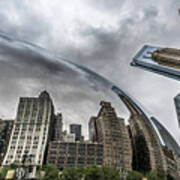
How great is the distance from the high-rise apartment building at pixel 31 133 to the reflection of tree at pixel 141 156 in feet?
2.02

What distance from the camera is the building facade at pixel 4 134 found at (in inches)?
37.0

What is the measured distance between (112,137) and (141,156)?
0.82 feet

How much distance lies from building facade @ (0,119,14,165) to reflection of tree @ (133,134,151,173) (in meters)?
0.82

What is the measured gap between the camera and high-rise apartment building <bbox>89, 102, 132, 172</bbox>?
3.51 ft

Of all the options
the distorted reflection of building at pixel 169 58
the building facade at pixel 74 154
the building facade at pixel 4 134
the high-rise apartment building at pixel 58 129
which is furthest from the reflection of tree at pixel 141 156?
the distorted reflection of building at pixel 169 58

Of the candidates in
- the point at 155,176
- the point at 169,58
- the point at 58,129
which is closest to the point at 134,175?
the point at 155,176

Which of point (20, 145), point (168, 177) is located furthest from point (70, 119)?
point (168, 177)

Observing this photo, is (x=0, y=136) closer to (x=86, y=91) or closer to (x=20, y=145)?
(x=20, y=145)

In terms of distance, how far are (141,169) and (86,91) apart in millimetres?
718

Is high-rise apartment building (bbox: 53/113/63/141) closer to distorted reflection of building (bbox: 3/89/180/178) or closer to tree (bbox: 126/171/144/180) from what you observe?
distorted reflection of building (bbox: 3/89/180/178)

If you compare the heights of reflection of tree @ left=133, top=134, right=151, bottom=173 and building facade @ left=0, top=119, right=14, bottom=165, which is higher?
building facade @ left=0, top=119, right=14, bottom=165

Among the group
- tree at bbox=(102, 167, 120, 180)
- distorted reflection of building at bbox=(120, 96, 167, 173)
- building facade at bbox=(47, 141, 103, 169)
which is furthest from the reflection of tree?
building facade at bbox=(47, 141, 103, 169)

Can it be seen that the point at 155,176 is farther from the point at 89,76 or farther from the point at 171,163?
the point at 89,76

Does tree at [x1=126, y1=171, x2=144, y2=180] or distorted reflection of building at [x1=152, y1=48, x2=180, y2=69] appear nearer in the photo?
tree at [x1=126, y1=171, x2=144, y2=180]
